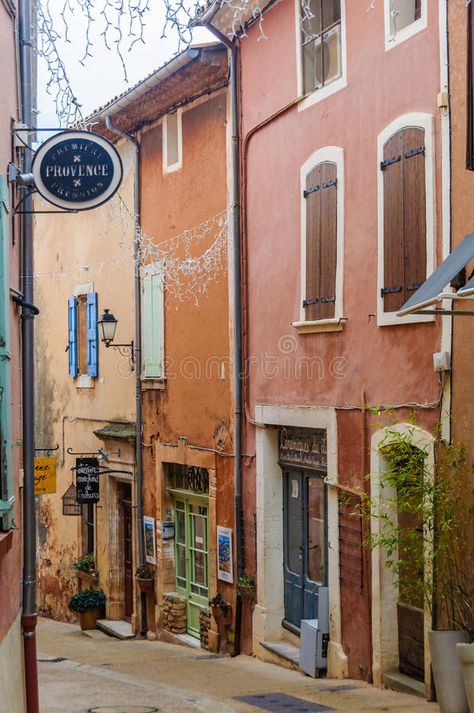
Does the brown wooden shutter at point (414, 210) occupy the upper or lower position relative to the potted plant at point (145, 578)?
upper

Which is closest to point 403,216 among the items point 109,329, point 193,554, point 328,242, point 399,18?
point 328,242

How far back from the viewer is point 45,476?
1387 centimetres

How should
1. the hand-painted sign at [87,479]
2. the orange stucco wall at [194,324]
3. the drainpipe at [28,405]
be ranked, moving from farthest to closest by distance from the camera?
the hand-painted sign at [87,479]
the orange stucco wall at [194,324]
the drainpipe at [28,405]

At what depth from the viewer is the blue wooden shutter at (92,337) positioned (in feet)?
60.4

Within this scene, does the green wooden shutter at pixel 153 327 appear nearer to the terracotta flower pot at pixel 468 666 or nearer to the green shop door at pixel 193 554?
the green shop door at pixel 193 554

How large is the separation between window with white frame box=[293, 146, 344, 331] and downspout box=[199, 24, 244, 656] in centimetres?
172

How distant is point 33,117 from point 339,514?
4936 millimetres

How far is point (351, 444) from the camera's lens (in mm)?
11438

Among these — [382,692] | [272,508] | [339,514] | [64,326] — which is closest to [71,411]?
[64,326]

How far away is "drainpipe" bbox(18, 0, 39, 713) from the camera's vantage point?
8688mm

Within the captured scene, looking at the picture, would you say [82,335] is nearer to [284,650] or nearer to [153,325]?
→ [153,325]

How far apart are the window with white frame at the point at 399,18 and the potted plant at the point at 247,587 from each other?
248 inches

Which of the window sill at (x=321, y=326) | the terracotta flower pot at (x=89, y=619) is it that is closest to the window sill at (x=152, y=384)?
the terracotta flower pot at (x=89, y=619)

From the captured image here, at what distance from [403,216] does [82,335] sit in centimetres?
984
